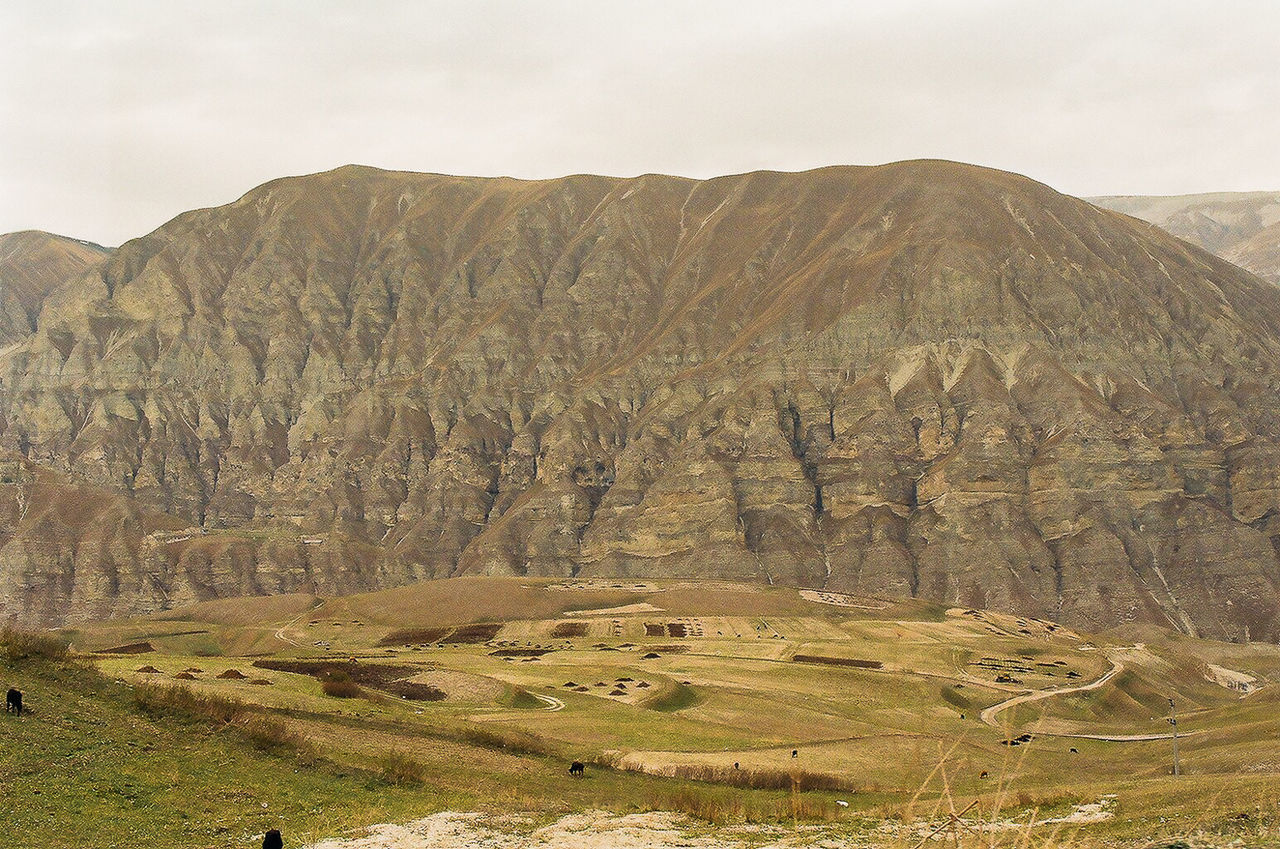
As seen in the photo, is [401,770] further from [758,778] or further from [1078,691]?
[1078,691]

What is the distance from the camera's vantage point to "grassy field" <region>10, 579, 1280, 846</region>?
31.2 metres

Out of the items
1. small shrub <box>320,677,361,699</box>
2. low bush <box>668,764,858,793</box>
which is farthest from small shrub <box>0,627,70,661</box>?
low bush <box>668,764,858,793</box>

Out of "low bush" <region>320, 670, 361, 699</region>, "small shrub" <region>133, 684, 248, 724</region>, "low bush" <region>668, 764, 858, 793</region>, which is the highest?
"small shrub" <region>133, 684, 248, 724</region>

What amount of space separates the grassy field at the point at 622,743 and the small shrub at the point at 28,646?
0.44 meters

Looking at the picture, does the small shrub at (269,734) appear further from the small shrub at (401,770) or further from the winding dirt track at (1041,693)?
the winding dirt track at (1041,693)

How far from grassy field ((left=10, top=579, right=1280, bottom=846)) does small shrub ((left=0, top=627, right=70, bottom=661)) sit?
439 millimetres

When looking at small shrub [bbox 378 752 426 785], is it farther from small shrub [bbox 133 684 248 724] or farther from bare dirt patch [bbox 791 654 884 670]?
bare dirt patch [bbox 791 654 884 670]

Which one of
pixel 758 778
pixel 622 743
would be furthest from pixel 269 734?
pixel 622 743

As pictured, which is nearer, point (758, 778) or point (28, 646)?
point (28, 646)

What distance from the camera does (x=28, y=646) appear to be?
44000 mm

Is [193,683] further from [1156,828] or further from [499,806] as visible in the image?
[1156,828]

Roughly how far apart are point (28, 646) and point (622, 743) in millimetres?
34020

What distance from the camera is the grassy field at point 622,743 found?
102ft

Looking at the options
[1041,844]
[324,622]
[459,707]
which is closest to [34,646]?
[459,707]
